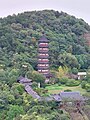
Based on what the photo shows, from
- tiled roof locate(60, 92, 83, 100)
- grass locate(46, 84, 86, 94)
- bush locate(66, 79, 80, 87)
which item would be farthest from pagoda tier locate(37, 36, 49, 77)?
tiled roof locate(60, 92, 83, 100)

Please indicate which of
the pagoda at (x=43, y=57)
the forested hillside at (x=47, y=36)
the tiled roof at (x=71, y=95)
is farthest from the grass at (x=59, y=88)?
the forested hillside at (x=47, y=36)

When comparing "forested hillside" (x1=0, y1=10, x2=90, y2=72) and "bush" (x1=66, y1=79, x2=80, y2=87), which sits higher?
"forested hillside" (x1=0, y1=10, x2=90, y2=72)

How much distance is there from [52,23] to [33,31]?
4750mm

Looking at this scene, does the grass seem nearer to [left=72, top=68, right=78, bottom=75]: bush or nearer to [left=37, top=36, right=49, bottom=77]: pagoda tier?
[left=37, top=36, right=49, bottom=77]: pagoda tier

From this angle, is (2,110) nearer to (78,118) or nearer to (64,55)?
(78,118)

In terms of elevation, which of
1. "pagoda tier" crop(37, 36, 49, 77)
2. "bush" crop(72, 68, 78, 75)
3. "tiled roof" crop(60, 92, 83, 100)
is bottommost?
"tiled roof" crop(60, 92, 83, 100)

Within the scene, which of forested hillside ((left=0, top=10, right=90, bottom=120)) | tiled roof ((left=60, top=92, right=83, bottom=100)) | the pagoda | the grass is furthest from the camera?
the pagoda

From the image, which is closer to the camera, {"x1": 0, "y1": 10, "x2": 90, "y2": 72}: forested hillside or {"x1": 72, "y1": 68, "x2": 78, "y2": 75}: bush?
{"x1": 72, "y1": 68, "x2": 78, "y2": 75}: bush

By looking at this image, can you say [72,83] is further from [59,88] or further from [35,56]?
[35,56]

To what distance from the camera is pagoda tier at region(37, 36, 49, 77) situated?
107 feet

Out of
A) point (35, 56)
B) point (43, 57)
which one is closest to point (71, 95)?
point (43, 57)

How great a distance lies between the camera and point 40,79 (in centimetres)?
2944

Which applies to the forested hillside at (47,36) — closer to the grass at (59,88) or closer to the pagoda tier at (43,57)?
the pagoda tier at (43,57)

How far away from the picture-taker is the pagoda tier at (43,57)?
32.6 m
